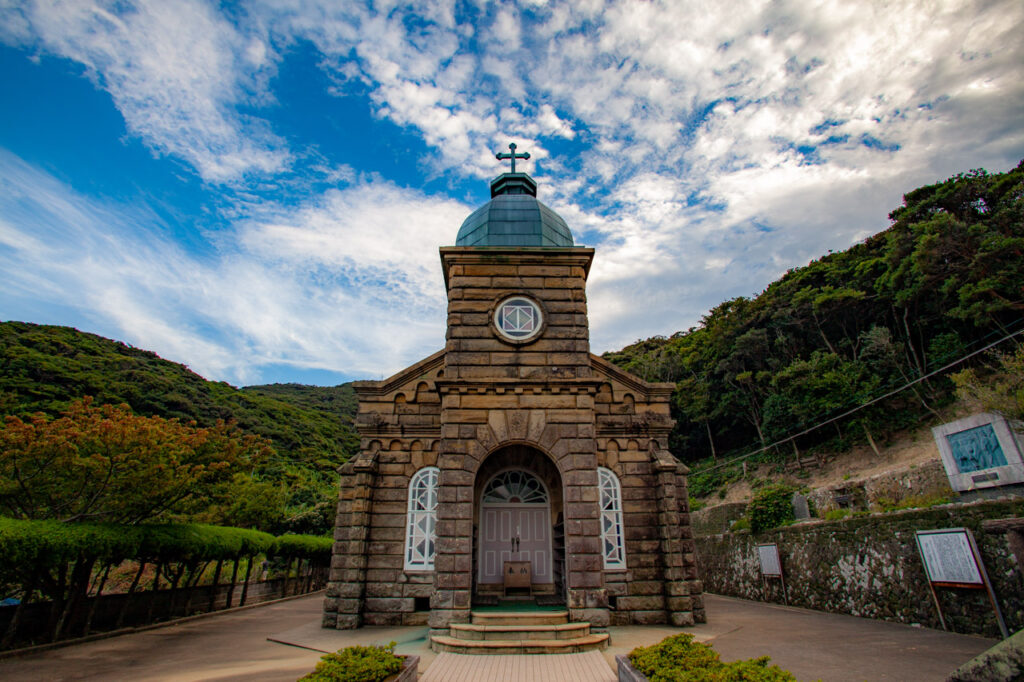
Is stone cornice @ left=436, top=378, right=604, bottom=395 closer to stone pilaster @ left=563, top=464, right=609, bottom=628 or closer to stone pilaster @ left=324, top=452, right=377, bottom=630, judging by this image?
stone pilaster @ left=563, top=464, right=609, bottom=628

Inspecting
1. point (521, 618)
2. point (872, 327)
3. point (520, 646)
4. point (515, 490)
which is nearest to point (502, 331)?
point (515, 490)

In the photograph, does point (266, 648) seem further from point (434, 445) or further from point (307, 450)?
point (307, 450)

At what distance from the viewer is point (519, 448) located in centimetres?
1232

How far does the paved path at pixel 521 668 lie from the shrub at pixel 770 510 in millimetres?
10201

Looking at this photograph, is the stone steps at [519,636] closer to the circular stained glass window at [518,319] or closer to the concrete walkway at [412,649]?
the concrete walkway at [412,649]

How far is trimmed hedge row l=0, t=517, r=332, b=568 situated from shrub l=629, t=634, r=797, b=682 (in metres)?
9.53

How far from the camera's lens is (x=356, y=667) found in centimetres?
489

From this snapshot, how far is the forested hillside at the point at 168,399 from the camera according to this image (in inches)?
1142

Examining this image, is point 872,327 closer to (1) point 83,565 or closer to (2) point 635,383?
(2) point 635,383

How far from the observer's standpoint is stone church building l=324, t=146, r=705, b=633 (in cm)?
995

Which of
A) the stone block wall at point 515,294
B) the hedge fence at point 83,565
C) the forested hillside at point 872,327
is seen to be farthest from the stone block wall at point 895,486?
the hedge fence at point 83,565

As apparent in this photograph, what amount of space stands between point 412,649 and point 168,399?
124ft

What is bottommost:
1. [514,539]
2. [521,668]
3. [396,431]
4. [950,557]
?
[521,668]

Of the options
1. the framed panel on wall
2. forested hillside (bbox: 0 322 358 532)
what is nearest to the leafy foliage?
the framed panel on wall
